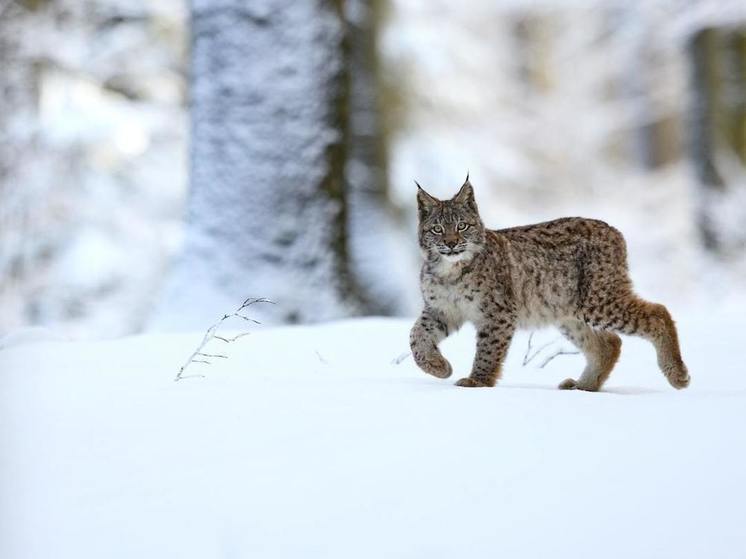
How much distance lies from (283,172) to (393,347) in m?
1.85

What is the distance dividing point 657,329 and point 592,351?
35 cm

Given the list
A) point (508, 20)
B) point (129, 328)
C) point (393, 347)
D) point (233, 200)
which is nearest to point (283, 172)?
point (233, 200)

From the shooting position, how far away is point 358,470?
2.75 m

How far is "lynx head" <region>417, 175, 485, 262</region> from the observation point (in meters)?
4.24

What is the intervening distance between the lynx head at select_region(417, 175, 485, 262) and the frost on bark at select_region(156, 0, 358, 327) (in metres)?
2.04

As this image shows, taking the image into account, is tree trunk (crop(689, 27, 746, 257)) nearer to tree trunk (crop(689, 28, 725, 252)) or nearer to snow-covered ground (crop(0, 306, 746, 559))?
tree trunk (crop(689, 28, 725, 252))

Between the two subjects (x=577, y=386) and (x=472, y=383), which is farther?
(x=577, y=386)

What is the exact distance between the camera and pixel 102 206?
1039cm

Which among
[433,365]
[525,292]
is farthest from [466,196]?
[433,365]

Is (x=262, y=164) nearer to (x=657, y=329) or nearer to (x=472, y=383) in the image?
(x=472, y=383)

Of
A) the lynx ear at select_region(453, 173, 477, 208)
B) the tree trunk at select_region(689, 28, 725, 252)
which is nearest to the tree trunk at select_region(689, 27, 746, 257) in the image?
the tree trunk at select_region(689, 28, 725, 252)

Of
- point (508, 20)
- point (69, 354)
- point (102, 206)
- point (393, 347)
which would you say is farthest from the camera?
point (508, 20)

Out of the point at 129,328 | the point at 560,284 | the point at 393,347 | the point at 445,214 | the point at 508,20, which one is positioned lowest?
the point at 129,328

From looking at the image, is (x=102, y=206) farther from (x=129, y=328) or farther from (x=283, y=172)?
(x=283, y=172)
